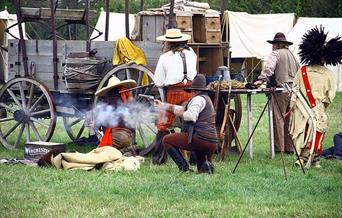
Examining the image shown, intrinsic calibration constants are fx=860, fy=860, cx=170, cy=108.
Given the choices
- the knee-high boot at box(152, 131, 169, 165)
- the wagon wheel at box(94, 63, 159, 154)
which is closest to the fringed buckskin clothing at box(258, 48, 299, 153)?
the wagon wheel at box(94, 63, 159, 154)

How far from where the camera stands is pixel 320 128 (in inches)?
432

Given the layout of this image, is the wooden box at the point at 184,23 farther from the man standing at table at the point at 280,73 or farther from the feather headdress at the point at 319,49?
the feather headdress at the point at 319,49

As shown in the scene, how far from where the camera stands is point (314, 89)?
36.2ft

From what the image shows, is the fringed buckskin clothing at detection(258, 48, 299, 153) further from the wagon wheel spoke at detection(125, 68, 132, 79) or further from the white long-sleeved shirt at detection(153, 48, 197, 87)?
the wagon wheel spoke at detection(125, 68, 132, 79)

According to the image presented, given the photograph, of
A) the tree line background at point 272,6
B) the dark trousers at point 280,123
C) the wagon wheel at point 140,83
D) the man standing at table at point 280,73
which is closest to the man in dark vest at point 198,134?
the wagon wheel at point 140,83

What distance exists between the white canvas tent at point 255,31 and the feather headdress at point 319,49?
1845 cm

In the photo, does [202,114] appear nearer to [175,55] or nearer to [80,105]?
[175,55]

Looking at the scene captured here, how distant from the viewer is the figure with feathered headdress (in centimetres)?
1100

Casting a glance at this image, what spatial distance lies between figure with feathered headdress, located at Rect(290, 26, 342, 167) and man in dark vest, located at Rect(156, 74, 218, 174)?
1589 mm

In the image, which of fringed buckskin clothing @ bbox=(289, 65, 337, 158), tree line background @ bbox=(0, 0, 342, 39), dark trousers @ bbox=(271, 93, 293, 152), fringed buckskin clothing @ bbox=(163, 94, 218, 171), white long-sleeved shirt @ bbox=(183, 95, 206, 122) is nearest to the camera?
white long-sleeved shirt @ bbox=(183, 95, 206, 122)

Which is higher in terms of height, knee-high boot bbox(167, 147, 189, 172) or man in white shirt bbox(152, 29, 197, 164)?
man in white shirt bbox(152, 29, 197, 164)

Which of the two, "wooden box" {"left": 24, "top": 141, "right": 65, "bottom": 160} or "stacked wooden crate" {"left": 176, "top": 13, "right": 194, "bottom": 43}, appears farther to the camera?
"stacked wooden crate" {"left": 176, "top": 13, "right": 194, "bottom": 43}

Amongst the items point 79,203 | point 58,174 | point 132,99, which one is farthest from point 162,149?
point 79,203

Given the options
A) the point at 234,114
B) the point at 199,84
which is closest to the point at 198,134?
the point at 199,84
